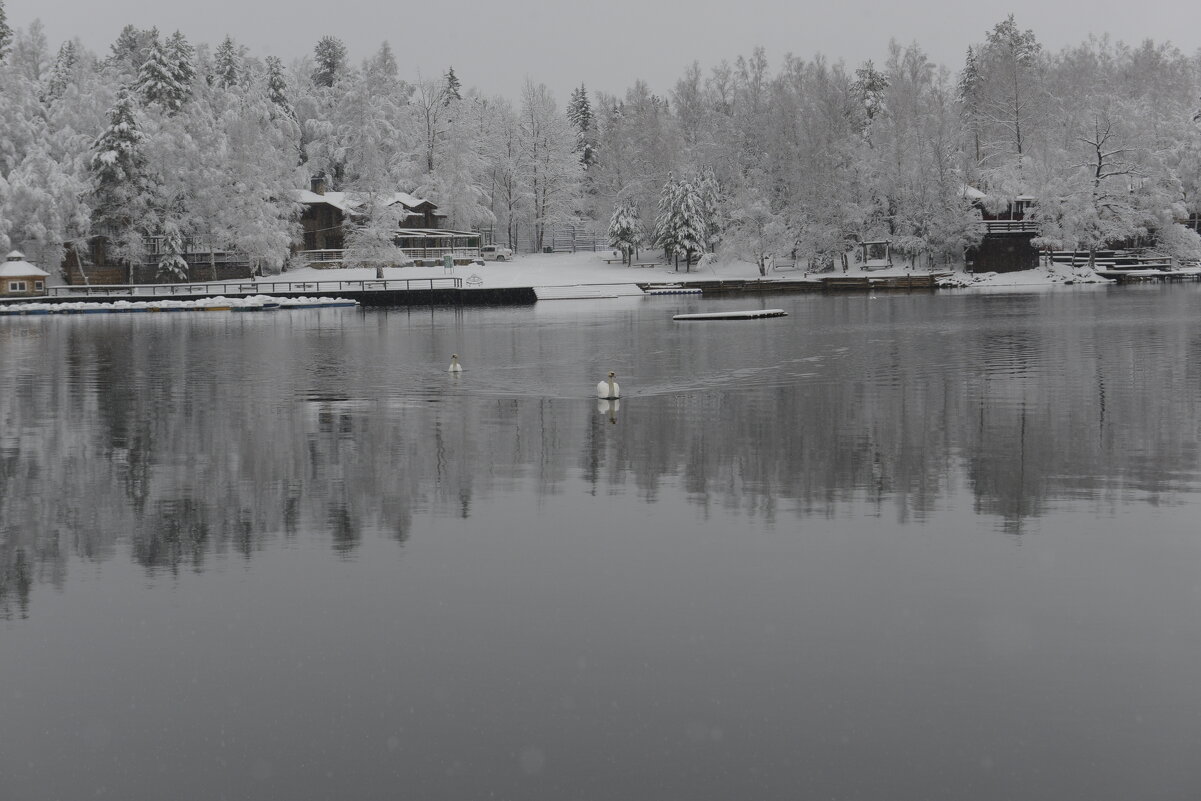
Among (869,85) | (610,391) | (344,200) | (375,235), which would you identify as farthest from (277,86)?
(610,391)

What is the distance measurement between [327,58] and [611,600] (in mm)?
144999

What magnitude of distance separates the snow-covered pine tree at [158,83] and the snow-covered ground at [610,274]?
19.3 meters

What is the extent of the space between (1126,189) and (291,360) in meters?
74.0

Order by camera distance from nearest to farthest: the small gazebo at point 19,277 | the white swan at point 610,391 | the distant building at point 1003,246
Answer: the white swan at point 610,391 < the small gazebo at point 19,277 < the distant building at point 1003,246

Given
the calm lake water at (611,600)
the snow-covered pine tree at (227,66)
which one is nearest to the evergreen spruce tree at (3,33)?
the snow-covered pine tree at (227,66)

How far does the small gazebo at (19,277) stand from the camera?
86938 mm

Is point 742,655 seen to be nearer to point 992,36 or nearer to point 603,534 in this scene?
point 603,534

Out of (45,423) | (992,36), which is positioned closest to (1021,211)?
(992,36)

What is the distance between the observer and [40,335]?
2299 inches

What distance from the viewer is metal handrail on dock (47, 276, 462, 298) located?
9175cm

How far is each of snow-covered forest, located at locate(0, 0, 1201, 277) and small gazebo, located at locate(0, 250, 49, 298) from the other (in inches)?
67.5

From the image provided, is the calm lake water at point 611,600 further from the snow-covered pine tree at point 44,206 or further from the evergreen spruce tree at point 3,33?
the evergreen spruce tree at point 3,33

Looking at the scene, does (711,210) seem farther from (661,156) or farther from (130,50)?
(130,50)

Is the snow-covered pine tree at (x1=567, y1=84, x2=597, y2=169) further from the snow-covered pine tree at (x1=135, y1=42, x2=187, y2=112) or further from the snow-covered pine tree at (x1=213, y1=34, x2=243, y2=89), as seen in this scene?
the snow-covered pine tree at (x1=135, y1=42, x2=187, y2=112)
